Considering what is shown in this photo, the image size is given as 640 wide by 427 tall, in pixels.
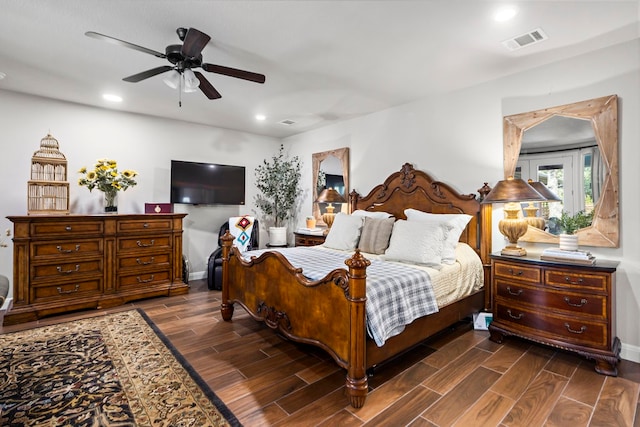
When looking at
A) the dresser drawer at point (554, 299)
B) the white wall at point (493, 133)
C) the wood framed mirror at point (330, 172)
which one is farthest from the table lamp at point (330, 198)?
the dresser drawer at point (554, 299)

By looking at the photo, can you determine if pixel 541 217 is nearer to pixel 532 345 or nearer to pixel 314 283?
pixel 532 345

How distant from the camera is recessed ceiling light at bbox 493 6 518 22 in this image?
213 cm

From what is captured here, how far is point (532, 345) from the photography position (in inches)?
109

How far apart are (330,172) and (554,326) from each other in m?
3.50

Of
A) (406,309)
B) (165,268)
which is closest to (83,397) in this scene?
(406,309)

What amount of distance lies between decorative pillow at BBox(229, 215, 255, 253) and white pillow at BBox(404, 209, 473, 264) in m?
2.68

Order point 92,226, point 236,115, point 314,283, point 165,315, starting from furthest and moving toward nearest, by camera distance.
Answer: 1. point 236,115
2. point 92,226
3. point 165,315
4. point 314,283

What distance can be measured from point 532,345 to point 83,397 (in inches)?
136

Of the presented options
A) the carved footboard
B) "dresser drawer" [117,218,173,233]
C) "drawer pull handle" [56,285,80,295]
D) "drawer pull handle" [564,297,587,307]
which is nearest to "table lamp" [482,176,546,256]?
"drawer pull handle" [564,297,587,307]

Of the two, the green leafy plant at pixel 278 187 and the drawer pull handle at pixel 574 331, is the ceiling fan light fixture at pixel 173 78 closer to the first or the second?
the green leafy plant at pixel 278 187

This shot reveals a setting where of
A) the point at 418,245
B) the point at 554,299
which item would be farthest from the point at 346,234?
the point at 554,299

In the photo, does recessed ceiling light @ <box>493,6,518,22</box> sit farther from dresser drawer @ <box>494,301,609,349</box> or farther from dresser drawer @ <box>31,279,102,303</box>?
dresser drawer @ <box>31,279,102,303</box>

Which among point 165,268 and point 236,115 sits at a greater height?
point 236,115

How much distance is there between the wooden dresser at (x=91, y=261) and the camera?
3328 millimetres
